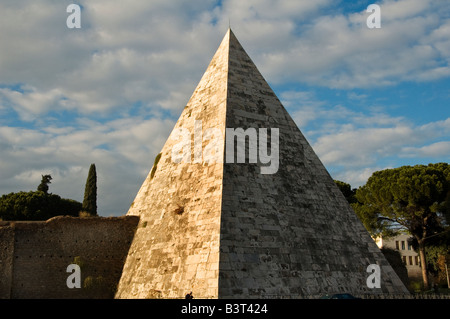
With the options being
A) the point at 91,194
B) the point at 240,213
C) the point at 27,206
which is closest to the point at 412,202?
the point at 240,213

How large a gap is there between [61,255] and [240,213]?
6628 millimetres

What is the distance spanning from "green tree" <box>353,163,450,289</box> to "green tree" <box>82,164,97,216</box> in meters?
15.6

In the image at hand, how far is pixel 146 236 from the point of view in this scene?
15289 mm

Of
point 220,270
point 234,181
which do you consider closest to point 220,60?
point 234,181

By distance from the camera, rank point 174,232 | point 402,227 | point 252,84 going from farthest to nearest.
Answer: point 402,227, point 252,84, point 174,232

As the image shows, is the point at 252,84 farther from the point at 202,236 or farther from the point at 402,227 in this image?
the point at 402,227

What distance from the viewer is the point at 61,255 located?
15.4 meters

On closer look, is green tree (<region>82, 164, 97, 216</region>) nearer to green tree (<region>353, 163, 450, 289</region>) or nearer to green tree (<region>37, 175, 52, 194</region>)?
green tree (<region>37, 175, 52, 194</region>)

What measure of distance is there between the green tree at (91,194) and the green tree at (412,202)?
51.3ft

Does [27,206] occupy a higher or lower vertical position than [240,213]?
higher

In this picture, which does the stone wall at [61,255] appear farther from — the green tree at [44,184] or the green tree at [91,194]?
the green tree at [44,184]

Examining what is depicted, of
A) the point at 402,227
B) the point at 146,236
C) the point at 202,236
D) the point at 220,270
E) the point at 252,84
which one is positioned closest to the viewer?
the point at 220,270

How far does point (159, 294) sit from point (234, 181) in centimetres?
378

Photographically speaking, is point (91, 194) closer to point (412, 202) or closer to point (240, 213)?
point (240, 213)
